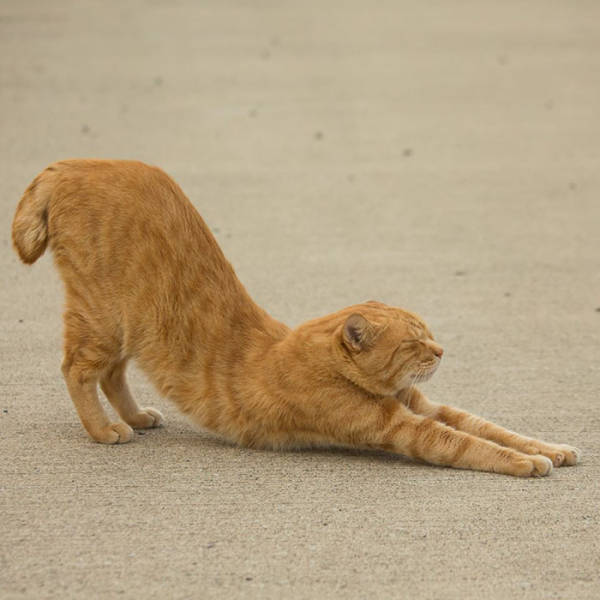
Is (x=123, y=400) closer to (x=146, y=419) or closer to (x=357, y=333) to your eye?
(x=146, y=419)

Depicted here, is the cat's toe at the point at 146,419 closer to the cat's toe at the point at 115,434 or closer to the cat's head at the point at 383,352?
the cat's toe at the point at 115,434

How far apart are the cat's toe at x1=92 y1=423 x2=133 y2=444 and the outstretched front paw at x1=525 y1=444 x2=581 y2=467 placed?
1.41m

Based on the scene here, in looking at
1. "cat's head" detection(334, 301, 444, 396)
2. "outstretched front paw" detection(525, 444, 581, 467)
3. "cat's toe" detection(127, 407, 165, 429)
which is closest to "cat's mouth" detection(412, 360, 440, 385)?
"cat's head" detection(334, 301, 444, 396)

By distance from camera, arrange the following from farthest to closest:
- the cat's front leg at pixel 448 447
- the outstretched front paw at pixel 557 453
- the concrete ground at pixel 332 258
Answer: the outstretched front paw at pixel 557 453
the cat's front leg at pixel 448 447
the concrete ground at pixel 332 258

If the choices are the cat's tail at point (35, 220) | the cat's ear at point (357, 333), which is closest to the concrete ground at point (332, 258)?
the cat's ear at point (357, 333)

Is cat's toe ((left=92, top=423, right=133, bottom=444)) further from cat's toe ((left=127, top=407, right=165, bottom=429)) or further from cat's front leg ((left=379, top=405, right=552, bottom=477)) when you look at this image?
cat's front leg ((left=379, top=405, right=552, bottom=477))

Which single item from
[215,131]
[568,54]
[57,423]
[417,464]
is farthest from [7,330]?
[568,54]

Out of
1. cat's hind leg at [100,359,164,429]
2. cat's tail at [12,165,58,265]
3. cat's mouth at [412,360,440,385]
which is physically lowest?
cat's hind leg at [100,359,164,429]

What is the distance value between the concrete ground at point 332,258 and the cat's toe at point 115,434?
42 millimetres

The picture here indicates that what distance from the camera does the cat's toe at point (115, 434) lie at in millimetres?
4078

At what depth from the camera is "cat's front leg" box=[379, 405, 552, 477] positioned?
12.5 feet

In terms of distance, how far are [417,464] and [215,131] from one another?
507cm

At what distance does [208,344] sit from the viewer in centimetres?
402

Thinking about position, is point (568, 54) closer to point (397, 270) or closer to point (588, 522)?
point (397, 270)
